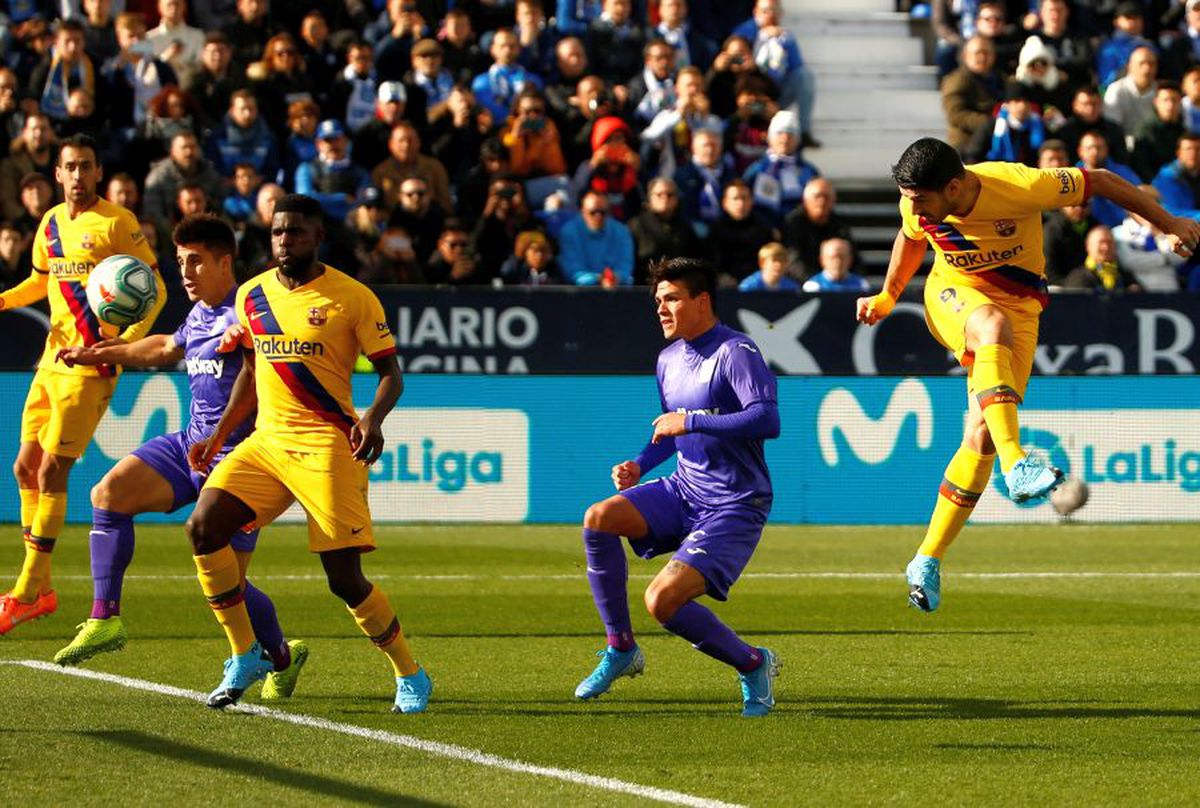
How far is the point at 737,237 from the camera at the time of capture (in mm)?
18484

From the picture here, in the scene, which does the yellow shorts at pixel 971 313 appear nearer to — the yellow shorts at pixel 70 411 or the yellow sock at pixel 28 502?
the yellow shorts at pixel 70 411

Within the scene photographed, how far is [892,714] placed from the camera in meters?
8.23

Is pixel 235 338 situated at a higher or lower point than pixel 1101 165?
higher

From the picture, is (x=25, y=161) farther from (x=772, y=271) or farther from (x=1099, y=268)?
(x=1099, y=268)

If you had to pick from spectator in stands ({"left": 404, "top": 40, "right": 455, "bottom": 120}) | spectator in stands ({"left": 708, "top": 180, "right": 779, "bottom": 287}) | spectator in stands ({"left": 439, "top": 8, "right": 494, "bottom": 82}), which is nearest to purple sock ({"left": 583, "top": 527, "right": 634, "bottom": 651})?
spectator in stands ({"left": 708, "top": 180, "right": 779, "bottom": 287})

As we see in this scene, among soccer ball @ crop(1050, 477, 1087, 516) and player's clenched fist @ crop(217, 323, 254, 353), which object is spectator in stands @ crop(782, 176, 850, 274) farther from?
player's clenched fist @ crop(217, 323, 254, 353)

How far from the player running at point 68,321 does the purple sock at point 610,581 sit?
3491mm

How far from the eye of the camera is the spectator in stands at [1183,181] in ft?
63.7

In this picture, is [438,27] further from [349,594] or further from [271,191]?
[349,594]

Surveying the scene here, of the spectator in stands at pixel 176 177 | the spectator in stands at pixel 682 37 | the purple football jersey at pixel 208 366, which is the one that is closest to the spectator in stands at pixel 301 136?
the spectator in stands at pixel 176 177

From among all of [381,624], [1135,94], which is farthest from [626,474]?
[1135,94]

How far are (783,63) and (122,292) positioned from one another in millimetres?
12314

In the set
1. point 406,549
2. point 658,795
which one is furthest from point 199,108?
point 658,795

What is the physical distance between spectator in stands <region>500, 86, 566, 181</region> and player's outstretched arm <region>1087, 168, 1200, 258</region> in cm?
1028
